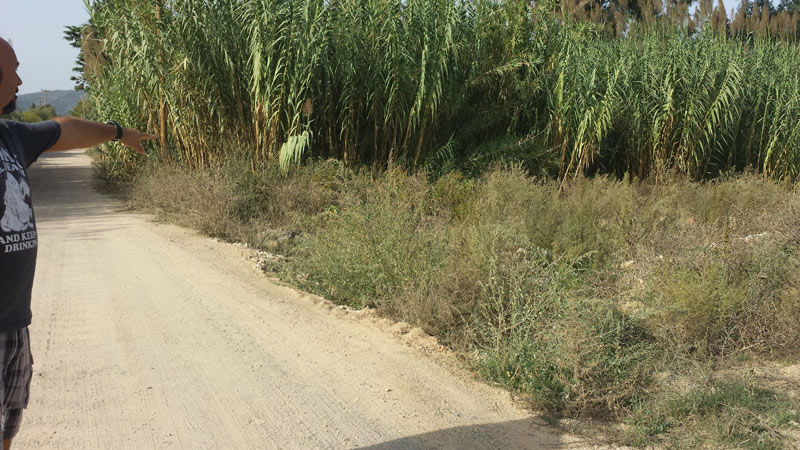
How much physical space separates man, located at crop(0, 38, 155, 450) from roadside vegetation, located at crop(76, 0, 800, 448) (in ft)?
8.23

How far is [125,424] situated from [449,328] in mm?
2151

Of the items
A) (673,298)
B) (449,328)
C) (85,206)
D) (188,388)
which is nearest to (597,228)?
(673,298)

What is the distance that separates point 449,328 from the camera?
4.63 m

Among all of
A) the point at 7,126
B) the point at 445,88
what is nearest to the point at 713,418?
the point at 7,126

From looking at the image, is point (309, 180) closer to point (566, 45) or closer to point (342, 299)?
point (342, 299)

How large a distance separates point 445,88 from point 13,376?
766cm

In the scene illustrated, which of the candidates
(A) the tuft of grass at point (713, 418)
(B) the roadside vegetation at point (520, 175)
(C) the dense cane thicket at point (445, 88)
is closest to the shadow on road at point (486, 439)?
(B) the roadside vegetation at point (520, 175)

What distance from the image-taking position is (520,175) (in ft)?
26.0

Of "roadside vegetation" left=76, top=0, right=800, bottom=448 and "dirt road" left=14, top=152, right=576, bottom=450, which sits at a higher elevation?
"roadside vegetation" left=76, top=0, right=800, bottom=448

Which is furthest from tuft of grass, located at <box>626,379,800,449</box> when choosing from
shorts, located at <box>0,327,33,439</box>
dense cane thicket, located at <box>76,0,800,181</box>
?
dense cane thicket, located at <box>76,0,800,181</box>

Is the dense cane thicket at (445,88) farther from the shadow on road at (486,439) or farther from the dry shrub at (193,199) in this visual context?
the shadow on road at (486,439)

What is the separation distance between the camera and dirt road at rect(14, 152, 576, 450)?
335cm

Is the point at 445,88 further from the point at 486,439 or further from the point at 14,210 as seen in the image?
the point at 14,210

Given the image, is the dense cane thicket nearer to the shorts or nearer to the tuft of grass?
the tuft of grass
